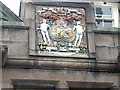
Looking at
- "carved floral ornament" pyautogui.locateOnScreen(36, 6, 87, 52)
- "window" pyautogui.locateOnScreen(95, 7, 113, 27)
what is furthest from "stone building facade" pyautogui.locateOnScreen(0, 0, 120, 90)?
"window" pyautogui.locateOnScreen(95, 7, 113, 27)

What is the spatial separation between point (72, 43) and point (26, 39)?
118 cm

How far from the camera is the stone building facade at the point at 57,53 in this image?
44.6ft

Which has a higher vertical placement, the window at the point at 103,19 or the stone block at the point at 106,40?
the window at the point at 103,19

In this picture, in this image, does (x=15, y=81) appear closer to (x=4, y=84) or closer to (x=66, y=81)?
(x=4, y=84)

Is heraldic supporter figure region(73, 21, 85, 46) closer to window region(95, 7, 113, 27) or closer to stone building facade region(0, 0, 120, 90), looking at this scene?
stone building facade region(0, 0, 120, 90)

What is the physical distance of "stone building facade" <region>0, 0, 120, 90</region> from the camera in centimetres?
1359

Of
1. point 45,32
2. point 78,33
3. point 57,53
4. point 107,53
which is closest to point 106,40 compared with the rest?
point 107,53

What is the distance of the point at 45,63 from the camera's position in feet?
45.0

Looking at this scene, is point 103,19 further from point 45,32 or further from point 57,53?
point 57,53

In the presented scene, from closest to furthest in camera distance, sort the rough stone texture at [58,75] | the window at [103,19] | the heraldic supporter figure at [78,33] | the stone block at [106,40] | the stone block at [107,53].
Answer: the rough stone texture at [58,75] → the stone block at [107,53] → the heraldic supporter figure at [78,33] → the stone block at [106,40] → the window at [103,19]

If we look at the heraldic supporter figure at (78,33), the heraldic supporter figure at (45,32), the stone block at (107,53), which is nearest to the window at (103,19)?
the heraldic supporter figure at (78,33)

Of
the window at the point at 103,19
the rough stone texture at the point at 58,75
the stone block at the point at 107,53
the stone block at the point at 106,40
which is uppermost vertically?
the window at the point at 103,19

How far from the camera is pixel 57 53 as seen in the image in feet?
45.5

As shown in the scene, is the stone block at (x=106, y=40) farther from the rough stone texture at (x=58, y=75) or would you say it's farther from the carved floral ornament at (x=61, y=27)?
the rough stone texture at (x=58, y=75)
